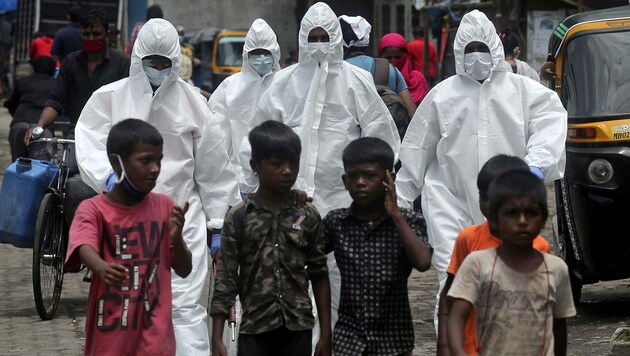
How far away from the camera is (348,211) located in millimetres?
5758

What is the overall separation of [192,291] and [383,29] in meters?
27.5

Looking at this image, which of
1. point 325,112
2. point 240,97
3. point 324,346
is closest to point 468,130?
point 325,112

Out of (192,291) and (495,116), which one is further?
(495,116)

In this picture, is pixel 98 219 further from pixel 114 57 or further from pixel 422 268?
pixel 114 57

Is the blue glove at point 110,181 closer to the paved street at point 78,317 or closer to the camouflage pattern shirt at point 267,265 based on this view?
the camouflage pattern shirt at point 267,265

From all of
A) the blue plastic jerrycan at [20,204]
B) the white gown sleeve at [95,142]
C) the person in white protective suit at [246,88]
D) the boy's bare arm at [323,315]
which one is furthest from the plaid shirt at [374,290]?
the blue plastic jerrycan at [20,204]

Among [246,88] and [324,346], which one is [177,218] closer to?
[324,346]

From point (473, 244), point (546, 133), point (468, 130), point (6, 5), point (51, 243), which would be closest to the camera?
point (473, 244)

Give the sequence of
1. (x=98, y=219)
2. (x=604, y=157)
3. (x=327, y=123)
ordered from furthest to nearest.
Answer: (x=604, y=157)
(x=327, y=123)
(x=98, y=219)

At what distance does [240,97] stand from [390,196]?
148 inches

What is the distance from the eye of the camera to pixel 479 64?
7.69 meters

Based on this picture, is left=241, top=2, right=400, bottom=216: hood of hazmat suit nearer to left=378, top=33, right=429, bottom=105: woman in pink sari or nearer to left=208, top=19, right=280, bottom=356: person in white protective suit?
left=208, top=19, right=280, bottom=356: person in white protective suit

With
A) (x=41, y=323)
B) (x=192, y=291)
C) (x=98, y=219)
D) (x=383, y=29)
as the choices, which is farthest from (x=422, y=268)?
(x=383, y=29)

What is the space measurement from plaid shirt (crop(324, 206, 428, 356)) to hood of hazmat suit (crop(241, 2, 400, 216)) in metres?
2.31
